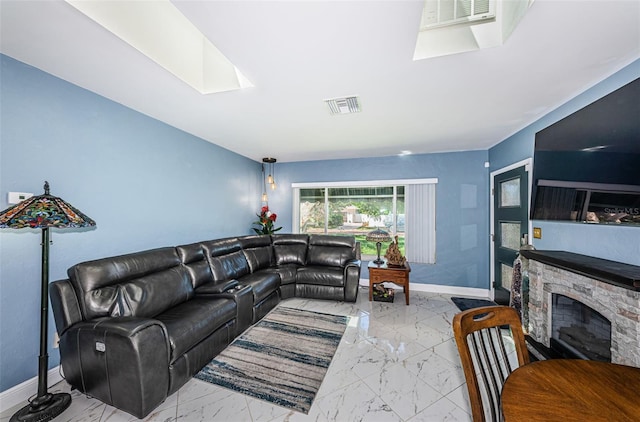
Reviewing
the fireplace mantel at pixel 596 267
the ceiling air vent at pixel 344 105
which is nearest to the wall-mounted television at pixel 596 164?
the fireplace mantel at pixel 596 267

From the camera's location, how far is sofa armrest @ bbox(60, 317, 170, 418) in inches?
60.2

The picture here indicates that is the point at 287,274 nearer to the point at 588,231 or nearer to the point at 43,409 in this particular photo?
the point at 43,409

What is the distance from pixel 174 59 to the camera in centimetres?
189

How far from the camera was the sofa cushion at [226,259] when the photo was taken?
3.07 meters

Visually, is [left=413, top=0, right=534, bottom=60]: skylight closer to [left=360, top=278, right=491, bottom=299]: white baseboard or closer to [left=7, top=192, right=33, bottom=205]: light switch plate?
[left=7, top=192, right=33, bottom=205]: light switch plate

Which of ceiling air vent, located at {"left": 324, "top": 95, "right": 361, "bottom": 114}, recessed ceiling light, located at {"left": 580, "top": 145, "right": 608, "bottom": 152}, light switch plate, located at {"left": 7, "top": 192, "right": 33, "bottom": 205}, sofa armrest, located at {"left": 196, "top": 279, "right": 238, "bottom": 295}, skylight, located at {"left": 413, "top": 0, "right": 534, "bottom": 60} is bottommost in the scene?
sofa armrest, located at {"left": 196, "top": 279, "right": 238, "bottom": 295}

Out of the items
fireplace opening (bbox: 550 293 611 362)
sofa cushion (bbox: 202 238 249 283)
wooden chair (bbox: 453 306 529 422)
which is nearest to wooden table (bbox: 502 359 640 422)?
wooden chair (bbox: 453 306 529 422)

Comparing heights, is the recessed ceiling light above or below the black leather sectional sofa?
above

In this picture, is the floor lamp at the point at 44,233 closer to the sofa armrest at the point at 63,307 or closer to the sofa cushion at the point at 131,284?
the sofa armrest at the point at 63,307

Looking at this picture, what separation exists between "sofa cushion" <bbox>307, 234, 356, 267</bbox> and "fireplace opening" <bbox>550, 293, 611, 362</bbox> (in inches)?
98.9

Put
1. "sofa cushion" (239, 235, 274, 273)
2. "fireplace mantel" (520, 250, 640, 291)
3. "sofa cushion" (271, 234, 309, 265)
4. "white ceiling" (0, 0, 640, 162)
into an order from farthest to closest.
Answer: "sofa cushion" (271, 234, 309, 265) < "sofa cushion" (239, 235, 274, 273) < "fireplace mantel" (520, 250, 640, 291) < "white ceiling" (0, 0, 640, 162)

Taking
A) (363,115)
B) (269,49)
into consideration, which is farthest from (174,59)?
(363,115)

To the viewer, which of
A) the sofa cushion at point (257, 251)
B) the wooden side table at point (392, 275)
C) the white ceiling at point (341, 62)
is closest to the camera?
the white ceiling at point (341, 62)

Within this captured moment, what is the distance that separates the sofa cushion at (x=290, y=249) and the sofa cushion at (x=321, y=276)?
1.35 ft
